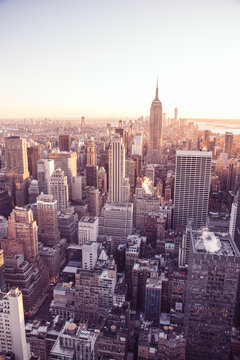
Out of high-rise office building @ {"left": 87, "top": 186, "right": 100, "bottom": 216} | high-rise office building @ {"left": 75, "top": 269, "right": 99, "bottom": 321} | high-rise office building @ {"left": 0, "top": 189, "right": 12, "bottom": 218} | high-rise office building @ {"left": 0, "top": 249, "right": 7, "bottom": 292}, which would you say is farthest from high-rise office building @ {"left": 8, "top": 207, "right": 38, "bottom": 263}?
high-rise office building @ {"left": 87, "top": 186, "right": 100, "bottom": 216}

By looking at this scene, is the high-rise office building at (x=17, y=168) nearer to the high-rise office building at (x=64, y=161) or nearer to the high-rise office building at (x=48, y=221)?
the high-rise office building at (x=64, y=161)

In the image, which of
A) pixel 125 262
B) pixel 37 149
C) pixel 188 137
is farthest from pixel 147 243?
pixel 37 149

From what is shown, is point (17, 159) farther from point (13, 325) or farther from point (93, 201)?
point (13, 325)

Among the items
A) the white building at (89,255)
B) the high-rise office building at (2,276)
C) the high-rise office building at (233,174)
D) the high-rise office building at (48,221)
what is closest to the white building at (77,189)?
the high-rise office building at (48,221)

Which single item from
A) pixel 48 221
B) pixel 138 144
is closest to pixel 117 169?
pixel 48 221

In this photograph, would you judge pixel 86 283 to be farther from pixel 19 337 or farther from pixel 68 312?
pixel 19 337

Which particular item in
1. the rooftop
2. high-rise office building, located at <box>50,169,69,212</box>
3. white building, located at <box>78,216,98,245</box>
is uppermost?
the rooftop

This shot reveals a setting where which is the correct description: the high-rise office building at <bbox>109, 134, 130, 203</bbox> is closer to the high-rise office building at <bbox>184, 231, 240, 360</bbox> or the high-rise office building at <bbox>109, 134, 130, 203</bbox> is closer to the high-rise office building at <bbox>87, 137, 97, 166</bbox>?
the high-rise office building at <bbox>87, 137, 97, 166</bbox>
